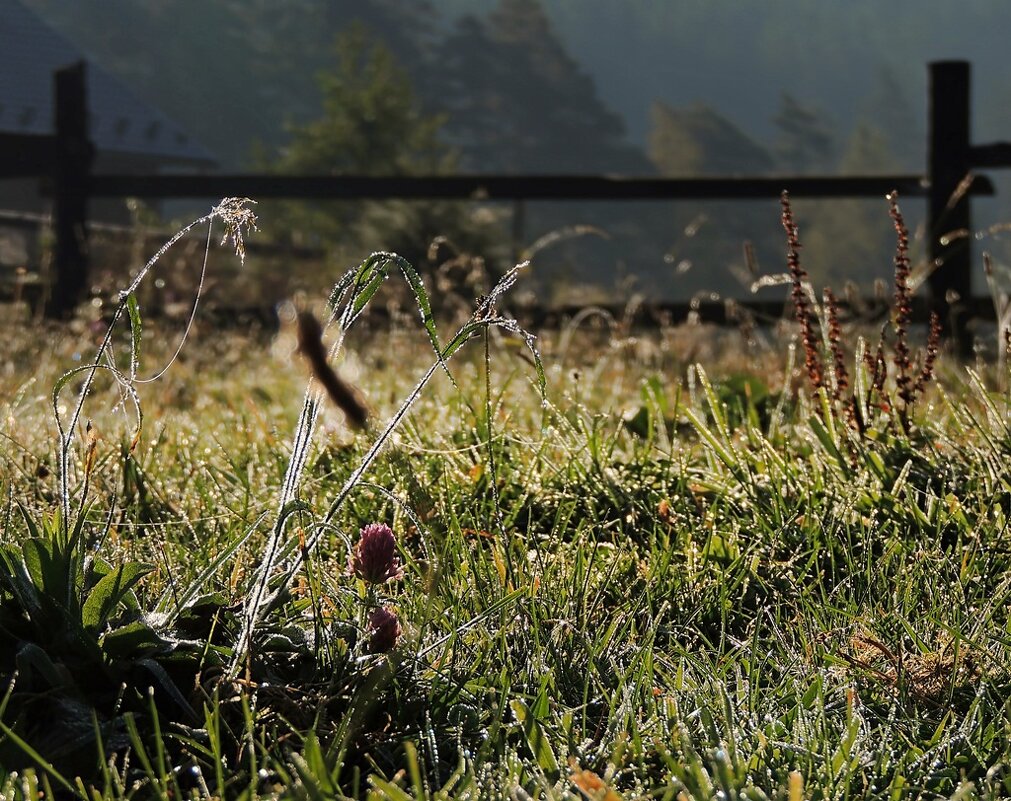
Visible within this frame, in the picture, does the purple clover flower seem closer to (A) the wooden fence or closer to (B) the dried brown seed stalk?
(B) the dried brown seed stalk

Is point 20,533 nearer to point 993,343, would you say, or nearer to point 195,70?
point 993,343

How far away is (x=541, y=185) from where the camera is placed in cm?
792

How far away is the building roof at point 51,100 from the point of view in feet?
116

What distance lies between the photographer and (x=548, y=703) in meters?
1.74

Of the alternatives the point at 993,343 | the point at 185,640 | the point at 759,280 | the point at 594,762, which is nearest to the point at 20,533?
the point at 185,640

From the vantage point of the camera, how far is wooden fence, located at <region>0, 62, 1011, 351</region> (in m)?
7.27

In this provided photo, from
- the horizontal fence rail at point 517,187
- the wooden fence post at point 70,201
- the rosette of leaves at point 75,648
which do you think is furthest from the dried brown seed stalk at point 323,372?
the wooden fence post at point 70,201

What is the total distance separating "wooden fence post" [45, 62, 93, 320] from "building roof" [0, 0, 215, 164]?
2781 cm

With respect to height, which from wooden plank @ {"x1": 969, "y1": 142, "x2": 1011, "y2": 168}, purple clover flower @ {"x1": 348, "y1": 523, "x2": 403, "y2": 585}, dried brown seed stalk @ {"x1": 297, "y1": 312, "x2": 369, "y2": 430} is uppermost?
dried brown seed stalk @ {"x1": 297, "y1": 312, "x2": 369, "y2": 430}

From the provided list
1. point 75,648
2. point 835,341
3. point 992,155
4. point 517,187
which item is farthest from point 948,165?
point 75,648

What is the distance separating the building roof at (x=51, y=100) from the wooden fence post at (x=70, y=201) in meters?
27.8

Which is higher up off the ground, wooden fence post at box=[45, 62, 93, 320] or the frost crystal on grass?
the frost crystal on grass

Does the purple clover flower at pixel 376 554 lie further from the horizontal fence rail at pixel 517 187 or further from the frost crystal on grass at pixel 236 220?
the horizontal fence rail at pixel 517 187

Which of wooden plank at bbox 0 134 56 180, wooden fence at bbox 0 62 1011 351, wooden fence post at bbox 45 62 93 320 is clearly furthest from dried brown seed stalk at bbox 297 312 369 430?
wooden plank at bbox 0 134 56 180
